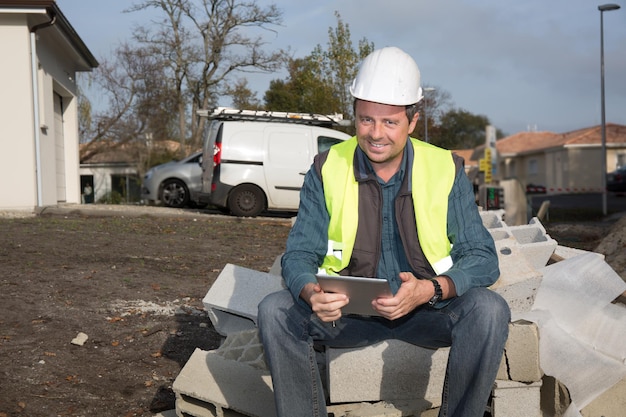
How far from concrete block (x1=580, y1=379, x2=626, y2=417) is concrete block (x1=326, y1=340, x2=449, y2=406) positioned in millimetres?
791

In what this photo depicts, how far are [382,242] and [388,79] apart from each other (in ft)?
2.25

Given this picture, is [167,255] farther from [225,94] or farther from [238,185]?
[225,94]

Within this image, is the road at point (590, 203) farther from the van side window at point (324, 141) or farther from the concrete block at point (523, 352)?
the concrete block at point (523, 352)

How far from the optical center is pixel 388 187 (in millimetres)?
3498

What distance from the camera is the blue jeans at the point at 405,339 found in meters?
3.01

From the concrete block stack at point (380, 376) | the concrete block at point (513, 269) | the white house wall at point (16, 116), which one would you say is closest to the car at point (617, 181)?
the white house wall at point (16, 116)

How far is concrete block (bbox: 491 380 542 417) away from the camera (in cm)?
331

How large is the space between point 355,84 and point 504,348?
1.26 metres

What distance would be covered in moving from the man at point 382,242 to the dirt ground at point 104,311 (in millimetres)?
1461

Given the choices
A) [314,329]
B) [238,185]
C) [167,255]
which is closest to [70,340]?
[314,329]

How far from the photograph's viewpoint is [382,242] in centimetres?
346

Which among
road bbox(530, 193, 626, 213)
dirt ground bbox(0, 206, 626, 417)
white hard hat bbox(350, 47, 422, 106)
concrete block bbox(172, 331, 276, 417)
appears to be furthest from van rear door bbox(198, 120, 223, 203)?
road bbox(530, 193, 626, 213)

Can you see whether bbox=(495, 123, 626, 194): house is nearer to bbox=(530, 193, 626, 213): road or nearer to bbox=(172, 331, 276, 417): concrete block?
bbox=(530, 193, 626, 213): road

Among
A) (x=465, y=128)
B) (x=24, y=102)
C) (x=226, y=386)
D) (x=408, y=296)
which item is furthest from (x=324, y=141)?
(x=465, y=128)
